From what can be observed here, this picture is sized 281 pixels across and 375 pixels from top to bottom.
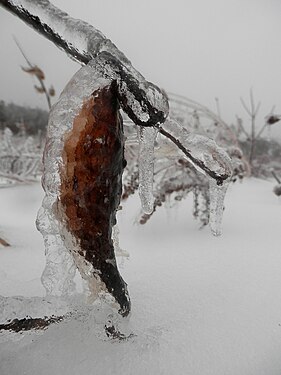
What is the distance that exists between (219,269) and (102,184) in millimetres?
331

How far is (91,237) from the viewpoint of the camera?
33cm

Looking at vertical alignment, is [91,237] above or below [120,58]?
below

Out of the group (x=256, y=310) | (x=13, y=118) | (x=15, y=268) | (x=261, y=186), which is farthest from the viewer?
(x=13, y=118)

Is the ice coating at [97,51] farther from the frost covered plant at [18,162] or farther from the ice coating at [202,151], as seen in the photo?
the frost covered plant at [18,162]

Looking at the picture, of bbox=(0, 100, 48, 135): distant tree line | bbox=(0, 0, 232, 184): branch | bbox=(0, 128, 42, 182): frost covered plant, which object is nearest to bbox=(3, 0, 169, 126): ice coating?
bbox=(0, 0, 232, 184): branch

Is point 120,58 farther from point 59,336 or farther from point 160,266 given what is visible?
point 160,266

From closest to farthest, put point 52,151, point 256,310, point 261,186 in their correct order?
1. point 52,151
2. point 256,310
3. point 261,186

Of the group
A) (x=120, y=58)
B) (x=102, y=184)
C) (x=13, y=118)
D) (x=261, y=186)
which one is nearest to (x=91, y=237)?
(x=102, y=184)

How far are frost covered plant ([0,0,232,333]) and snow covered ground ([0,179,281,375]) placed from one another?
0.15 feet

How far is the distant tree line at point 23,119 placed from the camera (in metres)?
4.96

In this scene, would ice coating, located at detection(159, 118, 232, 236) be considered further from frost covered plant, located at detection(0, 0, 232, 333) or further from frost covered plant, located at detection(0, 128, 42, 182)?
frost covered plant, located at detection(0, 128, 42, 182)

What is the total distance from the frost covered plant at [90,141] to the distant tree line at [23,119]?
15.4 ft

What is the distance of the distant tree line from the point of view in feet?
16.3

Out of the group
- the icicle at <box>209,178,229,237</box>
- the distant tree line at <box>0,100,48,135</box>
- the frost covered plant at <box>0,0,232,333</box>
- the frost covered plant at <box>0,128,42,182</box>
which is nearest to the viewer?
the frost covered plant at <box>0,0,232,333</box>
